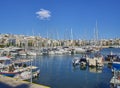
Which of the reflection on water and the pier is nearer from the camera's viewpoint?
the pier

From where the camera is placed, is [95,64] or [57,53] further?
[57,53]

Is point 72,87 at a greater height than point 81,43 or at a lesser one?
lesser

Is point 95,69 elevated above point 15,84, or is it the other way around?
point 15,84

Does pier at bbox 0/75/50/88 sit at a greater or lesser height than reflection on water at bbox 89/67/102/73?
greater

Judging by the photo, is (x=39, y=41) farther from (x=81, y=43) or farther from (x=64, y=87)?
(x=64, y=87)

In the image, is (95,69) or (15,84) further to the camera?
(95,69)

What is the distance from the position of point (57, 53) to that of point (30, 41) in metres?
61.9

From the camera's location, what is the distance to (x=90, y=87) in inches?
1175

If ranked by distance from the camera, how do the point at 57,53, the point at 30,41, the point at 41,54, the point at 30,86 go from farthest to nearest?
the point at 30,41, the point at 57,53, the point at 41,54, the point at 30,86

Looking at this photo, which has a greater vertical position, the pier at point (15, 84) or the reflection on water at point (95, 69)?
the pier at point (15, 84)

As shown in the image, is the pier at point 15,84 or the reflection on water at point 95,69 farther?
the reflection on water at point 95,69

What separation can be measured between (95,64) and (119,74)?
20162mm

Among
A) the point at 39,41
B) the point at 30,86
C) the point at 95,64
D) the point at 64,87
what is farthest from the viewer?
the point at 39,41

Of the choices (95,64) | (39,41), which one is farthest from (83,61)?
(39,41)
